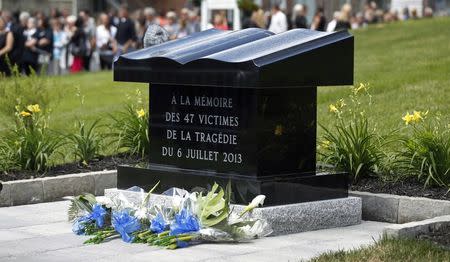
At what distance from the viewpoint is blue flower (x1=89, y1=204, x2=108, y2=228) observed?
952 cm

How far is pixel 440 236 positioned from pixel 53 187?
4578 mm

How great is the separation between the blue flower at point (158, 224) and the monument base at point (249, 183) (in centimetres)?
75

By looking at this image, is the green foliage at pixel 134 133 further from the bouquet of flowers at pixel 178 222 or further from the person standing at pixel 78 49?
the person standing at pixel 78 49

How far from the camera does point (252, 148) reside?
9.57 m

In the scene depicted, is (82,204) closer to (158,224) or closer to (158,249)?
(158,224)

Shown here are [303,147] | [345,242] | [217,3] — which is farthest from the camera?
[217,3]

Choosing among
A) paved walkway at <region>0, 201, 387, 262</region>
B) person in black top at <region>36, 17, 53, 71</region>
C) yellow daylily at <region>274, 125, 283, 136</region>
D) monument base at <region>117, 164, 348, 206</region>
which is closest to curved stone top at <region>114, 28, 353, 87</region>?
yellow daylily at <region>274, 125, 283, 136</region>

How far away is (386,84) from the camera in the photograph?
59.7ft

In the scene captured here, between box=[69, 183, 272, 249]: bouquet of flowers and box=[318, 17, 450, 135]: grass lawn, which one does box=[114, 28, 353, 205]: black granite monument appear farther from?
box=[318, 17, 450, 135]: grass lawn

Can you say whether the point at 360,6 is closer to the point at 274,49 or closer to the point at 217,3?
the point at 217,3

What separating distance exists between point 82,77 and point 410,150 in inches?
701

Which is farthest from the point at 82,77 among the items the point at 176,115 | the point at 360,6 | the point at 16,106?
the point at 360,6

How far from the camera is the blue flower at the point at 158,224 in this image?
360 inches

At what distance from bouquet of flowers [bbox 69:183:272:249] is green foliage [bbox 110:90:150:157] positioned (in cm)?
291
